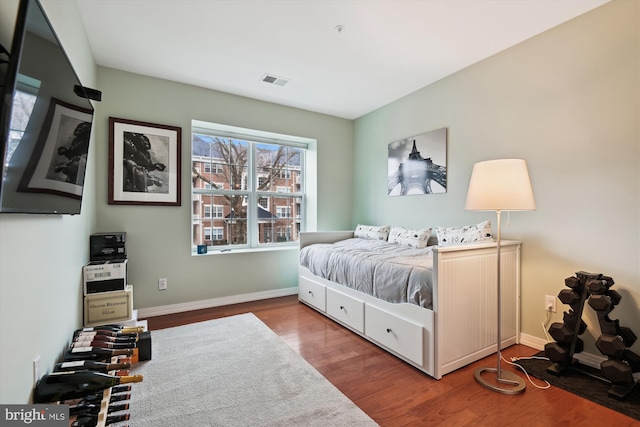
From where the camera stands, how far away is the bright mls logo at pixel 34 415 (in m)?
0.99

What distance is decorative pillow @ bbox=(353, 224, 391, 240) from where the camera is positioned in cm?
371

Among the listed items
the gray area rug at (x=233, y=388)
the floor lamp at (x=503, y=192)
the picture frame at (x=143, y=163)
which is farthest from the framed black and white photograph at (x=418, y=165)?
the picture frame at (x=143, y=163)

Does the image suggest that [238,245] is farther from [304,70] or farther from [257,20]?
[257,20]

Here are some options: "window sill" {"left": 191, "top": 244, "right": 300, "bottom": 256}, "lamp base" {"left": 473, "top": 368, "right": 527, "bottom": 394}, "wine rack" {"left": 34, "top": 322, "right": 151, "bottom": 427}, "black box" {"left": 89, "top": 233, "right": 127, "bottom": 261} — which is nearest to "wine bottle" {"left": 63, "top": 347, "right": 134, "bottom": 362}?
"wine rack" {"left": 34, "top": 322, "right": 151, "bottom": 427}

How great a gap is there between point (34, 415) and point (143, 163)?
258 cm

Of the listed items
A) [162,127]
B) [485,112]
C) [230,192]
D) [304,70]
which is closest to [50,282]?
[162,127]

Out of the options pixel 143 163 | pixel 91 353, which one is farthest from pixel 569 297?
pixel 143 163

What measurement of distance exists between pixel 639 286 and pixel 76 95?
11.6 feet

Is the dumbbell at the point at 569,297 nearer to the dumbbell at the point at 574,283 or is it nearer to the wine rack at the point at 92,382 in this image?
the dumbbell at the point at 574,283

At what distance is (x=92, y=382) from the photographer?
1461 mm

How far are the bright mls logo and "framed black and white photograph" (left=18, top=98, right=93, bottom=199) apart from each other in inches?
30.4

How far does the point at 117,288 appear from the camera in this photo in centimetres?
249

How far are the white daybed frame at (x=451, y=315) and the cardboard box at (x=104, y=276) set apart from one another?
Answer: 2021mm

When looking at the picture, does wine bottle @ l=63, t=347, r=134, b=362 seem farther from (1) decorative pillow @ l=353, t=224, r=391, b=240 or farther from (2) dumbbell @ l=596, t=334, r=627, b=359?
(2) dumbbell @ l=596, t=334, r=627, b=359
